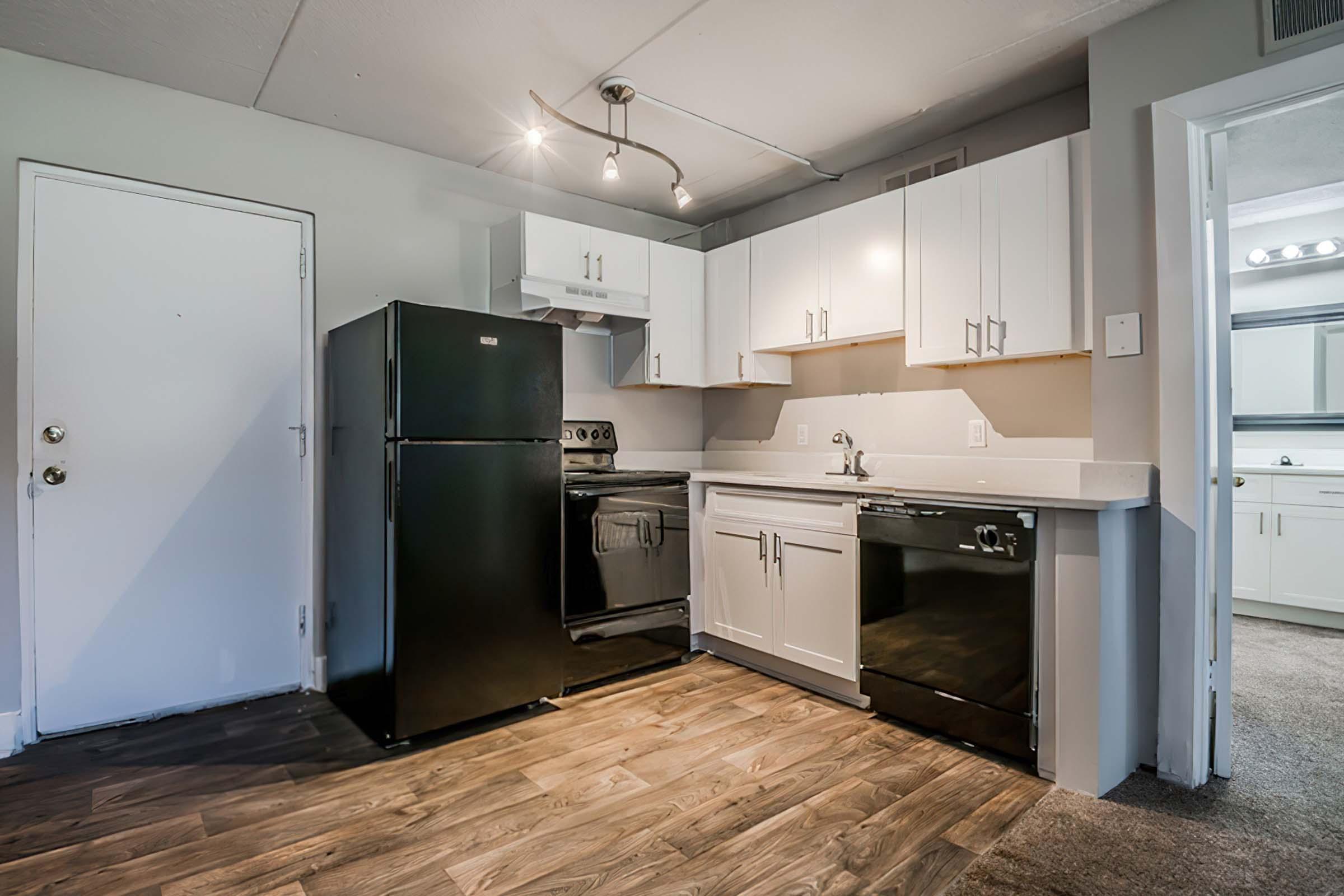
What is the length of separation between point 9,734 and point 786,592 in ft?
9.73

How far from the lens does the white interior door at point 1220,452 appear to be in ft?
7.30

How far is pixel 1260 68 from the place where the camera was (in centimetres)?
207

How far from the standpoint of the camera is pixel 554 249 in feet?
11.3

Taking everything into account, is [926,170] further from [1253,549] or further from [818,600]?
[1253,549]

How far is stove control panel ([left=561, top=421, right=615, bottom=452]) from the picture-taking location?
379 centimetres

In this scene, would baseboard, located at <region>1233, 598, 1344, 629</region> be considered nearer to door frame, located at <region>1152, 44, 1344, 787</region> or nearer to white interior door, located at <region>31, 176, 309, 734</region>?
door frame, located at <region>1152, 44, 1344, 787</region>

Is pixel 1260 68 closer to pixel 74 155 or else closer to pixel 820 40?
pixel 820 40

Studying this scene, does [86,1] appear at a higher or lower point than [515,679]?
higher

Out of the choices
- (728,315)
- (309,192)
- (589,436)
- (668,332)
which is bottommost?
(589,436)

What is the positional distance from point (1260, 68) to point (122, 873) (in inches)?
152

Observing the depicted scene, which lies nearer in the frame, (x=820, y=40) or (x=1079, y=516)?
(x=1079, y=516)

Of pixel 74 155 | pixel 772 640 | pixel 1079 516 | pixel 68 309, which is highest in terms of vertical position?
pixel 74 155

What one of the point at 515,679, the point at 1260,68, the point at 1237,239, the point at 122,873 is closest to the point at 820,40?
the point at 1260,68

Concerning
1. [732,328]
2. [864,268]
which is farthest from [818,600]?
[732,328]
